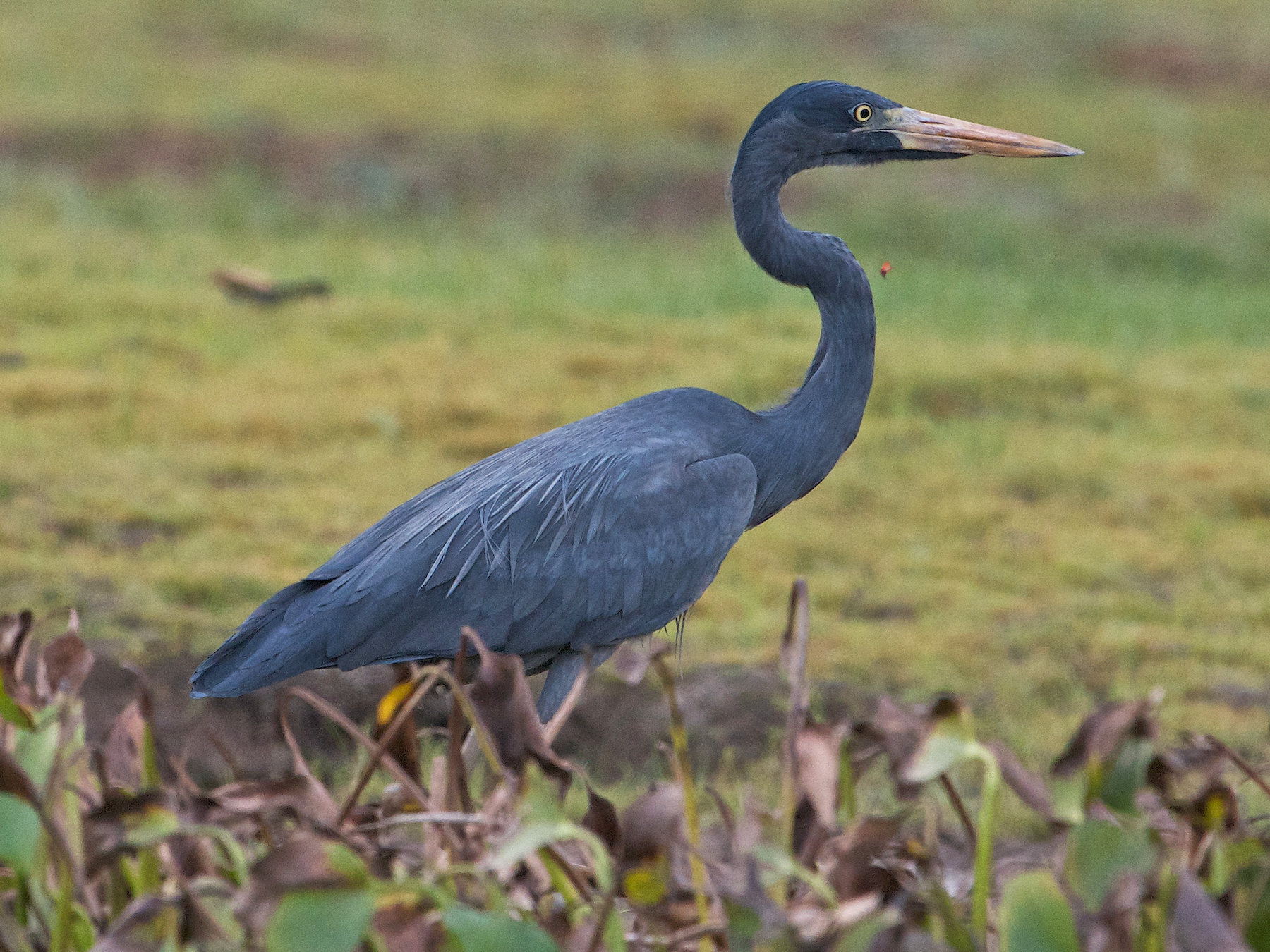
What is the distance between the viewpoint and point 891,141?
378 centimetres

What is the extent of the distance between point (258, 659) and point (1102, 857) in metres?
2.12

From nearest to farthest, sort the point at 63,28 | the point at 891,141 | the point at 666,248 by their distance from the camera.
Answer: the point at 891,141, the point at 666,248, the point at 63,28

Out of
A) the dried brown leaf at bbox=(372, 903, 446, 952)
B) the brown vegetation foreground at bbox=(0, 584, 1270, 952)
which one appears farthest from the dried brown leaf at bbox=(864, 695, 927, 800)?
the dried brown leaf at bbox=(372, 903, 446, 952)

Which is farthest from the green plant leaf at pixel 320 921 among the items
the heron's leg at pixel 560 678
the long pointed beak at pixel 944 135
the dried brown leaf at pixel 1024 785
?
the long pointed beak at pixel 944 135

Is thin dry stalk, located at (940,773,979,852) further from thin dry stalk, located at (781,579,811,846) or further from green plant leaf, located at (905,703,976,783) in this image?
thin dry stalk, located at (781,579,811,846)

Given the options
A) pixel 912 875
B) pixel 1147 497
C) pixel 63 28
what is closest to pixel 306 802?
pixel 912 875

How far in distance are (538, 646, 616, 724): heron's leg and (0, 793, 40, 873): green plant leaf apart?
5.96ft

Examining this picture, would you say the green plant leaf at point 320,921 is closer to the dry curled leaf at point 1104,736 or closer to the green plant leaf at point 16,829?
the green plant leaf at point 16,829

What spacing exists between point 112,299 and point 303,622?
6084 millimetres

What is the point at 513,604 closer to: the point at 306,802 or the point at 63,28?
the point at 306,802

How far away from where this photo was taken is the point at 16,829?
5.95 ft

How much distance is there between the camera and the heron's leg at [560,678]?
3600 mm

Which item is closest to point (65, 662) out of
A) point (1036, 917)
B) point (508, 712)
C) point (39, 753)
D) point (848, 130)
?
point (39, 753)

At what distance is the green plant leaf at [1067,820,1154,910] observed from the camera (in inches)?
67.2
